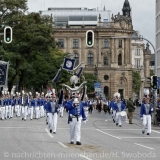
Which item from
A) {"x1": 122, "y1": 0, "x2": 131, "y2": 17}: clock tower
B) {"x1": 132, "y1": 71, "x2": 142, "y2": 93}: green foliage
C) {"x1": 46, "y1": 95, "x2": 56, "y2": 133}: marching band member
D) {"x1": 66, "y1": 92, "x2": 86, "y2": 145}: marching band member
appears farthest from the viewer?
{"x1": 122, "y1": 0, "x2": 131, "y2": 17}: clock tower

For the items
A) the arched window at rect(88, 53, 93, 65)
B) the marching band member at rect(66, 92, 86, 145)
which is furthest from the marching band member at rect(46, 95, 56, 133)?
the arched window at rect(88, 53, 93, 65)

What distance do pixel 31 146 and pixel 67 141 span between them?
119 inches

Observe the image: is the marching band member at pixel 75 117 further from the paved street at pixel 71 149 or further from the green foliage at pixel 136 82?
the green foliage at pixel 136 82

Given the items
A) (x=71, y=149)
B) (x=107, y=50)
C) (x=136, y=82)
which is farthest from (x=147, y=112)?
(x=136, y=82)

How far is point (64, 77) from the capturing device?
101375 mm

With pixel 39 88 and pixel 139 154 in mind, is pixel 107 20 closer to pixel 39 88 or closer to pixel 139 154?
pixel 39 88

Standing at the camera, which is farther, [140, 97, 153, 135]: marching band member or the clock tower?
the clock tower

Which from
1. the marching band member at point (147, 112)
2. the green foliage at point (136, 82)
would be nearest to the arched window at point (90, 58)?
the green foliage at point (136, 82)

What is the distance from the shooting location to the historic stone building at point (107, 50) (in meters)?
154

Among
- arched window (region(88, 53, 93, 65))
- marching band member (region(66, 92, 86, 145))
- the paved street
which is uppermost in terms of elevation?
arched window (region(88, 53, 93, 65))

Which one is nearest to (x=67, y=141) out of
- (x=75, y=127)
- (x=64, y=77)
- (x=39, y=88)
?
(x=75, y=127)

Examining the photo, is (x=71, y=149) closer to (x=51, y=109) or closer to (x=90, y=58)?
(x=51, y=109)

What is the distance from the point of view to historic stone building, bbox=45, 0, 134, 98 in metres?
154

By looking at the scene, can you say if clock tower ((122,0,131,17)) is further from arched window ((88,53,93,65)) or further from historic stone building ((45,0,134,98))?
arched window ((88,53,93,65))
